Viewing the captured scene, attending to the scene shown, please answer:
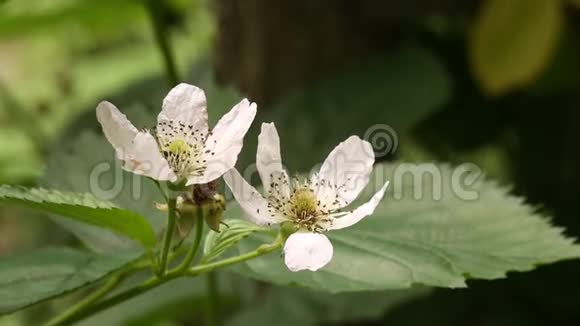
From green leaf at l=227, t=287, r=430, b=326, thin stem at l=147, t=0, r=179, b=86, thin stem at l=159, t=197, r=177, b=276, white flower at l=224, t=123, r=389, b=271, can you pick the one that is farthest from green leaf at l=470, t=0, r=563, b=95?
thin stem at l=159, t=197, r=177, b=276

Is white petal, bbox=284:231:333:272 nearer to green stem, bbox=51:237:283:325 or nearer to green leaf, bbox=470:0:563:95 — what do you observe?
green stem, bbox=51:237:283:325

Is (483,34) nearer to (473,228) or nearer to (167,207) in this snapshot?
(473,228)

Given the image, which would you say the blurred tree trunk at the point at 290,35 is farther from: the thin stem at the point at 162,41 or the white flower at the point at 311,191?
the white flower at the point at 311,191

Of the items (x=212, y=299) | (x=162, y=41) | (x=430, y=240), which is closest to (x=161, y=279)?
(x=430, y=240)

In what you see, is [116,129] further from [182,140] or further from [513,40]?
[513,40]

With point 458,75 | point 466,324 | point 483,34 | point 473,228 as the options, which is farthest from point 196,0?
point 473,228

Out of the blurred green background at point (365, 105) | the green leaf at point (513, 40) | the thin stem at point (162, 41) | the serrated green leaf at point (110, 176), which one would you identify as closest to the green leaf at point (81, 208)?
the serrated green leaf at point (110, 176)
